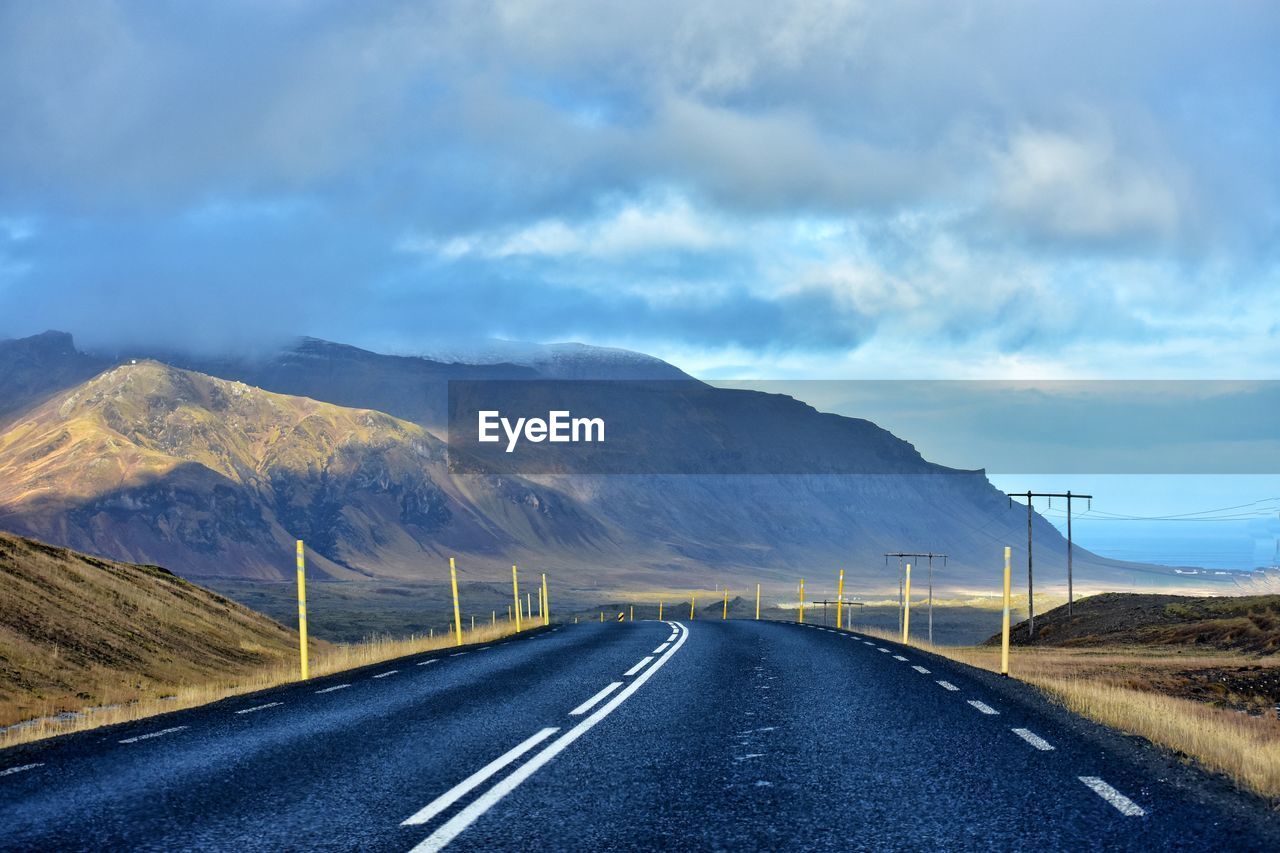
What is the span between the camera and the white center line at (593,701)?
11.4m

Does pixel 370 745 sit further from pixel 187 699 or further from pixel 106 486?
pixel 106 486

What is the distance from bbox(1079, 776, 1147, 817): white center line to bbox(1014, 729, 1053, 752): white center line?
Result: 126 centimetres

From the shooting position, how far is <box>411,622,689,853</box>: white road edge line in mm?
5965

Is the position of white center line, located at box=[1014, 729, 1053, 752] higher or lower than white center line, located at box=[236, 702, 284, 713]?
higher

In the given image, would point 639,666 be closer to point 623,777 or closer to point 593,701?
point 593,701

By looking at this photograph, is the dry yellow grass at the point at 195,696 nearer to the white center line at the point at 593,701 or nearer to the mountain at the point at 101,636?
the mountain at the point at 101,636

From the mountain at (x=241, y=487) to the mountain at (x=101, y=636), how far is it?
11600 centimetres

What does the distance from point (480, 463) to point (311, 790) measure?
18787 cm

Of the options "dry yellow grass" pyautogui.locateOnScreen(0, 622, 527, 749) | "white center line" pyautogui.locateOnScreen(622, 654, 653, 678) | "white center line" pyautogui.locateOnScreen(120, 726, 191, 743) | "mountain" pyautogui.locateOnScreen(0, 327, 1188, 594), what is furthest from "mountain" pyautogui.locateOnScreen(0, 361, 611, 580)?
"white center line" pyautogui.locateOnScreen(120, 726, 191, 743)

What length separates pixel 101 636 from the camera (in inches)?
953

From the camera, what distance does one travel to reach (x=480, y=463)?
194 meters

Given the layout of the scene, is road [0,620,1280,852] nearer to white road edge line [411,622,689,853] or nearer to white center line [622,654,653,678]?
white road edge line [411,622,689,853]

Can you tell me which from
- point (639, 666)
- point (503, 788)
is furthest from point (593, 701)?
point (503, 788)

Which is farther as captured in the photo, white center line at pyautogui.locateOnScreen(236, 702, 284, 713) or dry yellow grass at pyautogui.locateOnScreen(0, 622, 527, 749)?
dry yellow grass at pyautogui.locateOnScreen(0, 622, 527, 749)
